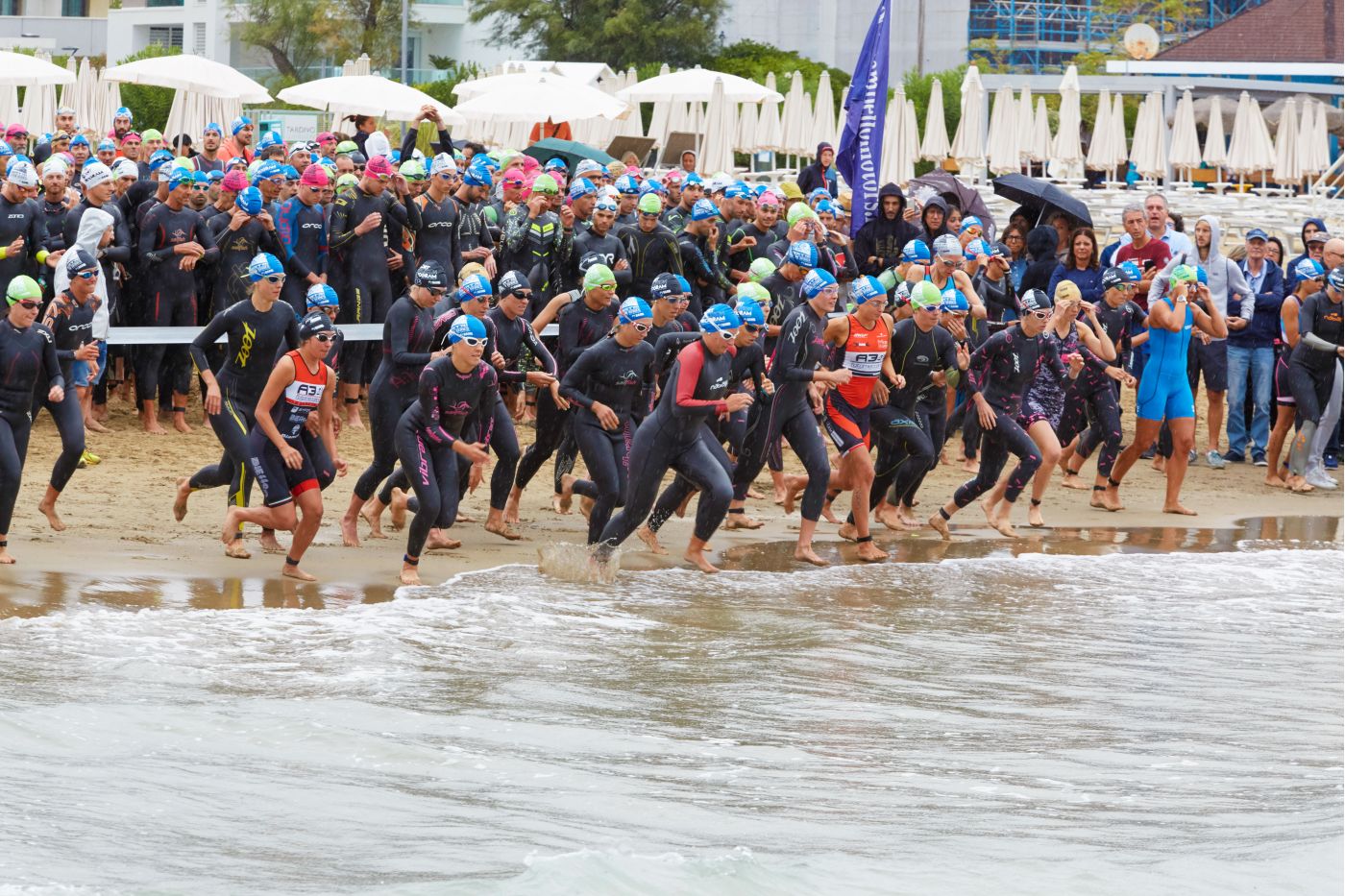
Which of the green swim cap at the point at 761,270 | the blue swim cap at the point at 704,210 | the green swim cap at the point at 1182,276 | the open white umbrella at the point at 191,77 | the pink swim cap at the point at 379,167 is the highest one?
the open white umbrella at the point at 191,77

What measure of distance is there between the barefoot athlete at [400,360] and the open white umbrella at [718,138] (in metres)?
12.7

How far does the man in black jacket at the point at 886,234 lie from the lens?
1595 centimetres

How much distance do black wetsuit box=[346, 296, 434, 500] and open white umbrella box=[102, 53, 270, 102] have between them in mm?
10335

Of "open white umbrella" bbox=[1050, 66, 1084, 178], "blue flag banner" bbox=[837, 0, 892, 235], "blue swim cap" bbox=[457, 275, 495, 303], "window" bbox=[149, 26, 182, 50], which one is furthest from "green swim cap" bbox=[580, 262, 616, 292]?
"window" bbox=[149, 26, 182, 50]

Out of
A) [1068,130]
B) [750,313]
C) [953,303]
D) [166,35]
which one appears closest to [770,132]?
[1068,130]

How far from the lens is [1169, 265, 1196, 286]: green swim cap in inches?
541

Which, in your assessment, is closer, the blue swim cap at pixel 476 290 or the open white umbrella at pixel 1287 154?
the blue swim cap at pixel 476 290

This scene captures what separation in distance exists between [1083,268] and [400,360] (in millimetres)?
6563

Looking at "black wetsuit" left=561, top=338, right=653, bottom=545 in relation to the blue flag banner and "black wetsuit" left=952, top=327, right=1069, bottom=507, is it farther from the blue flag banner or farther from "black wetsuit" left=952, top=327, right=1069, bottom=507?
the blue flag banner

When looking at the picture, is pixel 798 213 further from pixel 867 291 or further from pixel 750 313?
pixel 750 313

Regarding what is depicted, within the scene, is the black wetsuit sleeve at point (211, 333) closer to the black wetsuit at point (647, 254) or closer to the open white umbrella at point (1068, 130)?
the black wetsuit at point (647, 254)

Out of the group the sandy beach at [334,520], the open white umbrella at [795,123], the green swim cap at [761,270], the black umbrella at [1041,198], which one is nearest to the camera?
the sandy beach at [334,520]

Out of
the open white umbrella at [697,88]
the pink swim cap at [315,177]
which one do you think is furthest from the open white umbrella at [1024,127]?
the pink swim cap at [315,177]

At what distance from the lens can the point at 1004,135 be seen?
78.5 ft
